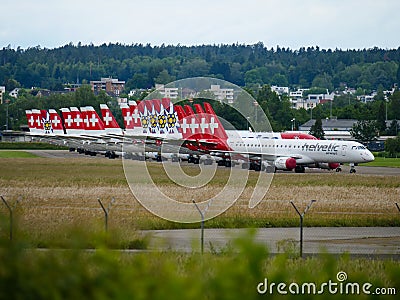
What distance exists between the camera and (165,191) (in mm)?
38500

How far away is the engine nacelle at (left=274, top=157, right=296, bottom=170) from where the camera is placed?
59156mm

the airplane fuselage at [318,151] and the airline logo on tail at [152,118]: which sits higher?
the airline logo on tail at [152,118]

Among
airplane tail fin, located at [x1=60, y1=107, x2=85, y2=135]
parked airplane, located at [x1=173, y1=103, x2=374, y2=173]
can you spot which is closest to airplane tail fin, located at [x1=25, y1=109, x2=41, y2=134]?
airplane tail fin, located at [x1=60, y1=107, x2=85, y2=135]

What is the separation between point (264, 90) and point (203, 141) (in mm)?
101626

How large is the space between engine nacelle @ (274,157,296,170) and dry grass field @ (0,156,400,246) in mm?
4057

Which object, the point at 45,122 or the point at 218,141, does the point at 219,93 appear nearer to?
the point at 45,122

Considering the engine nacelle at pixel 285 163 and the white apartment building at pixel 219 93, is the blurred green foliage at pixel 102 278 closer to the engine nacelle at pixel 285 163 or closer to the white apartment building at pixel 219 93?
the engine nacelle at pixel 285 163

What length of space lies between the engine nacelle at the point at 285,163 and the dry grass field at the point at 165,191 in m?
4.06

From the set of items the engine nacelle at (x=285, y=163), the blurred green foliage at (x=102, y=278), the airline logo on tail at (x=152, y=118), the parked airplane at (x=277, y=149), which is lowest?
the engine nacelle at (x=285, y=163)

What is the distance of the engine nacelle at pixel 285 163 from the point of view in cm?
5916

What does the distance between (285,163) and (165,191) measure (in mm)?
22127

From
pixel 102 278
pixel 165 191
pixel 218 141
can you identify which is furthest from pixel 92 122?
pixel 102 278

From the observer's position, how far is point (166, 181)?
44875mm

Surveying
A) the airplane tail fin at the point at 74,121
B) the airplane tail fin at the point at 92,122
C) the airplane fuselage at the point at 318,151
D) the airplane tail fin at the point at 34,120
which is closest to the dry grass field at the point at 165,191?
the airplane fuselage at the point at 318,151
